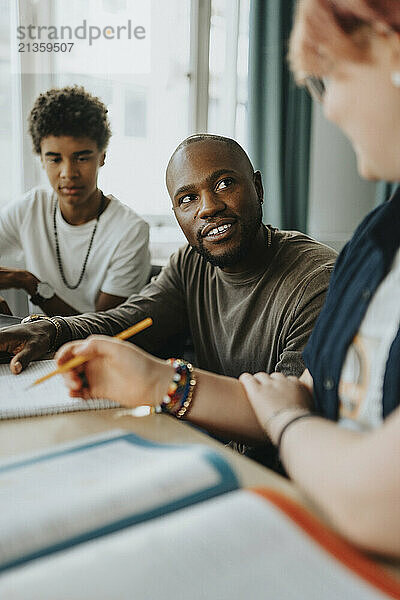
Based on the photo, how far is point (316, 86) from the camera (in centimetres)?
71

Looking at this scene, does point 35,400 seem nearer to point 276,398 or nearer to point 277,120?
point 276,398

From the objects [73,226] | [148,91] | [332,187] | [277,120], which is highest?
[148,91]

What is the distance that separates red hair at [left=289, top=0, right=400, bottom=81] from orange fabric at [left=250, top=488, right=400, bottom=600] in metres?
0.40

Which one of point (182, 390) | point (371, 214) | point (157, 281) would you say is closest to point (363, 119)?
point (371, 214)

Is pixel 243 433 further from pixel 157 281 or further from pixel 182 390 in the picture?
pixel 157 281

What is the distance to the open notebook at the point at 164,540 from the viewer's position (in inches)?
15.2

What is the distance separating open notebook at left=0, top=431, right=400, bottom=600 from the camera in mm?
386

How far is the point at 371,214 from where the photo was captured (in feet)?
2.57

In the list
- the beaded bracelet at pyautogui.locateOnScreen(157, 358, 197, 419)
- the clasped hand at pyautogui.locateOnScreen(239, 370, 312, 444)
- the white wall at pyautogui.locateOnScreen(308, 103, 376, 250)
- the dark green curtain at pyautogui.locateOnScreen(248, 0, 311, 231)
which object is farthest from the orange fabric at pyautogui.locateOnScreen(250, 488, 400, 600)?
the white wall at pyautogui.locateOnScreen(308, 103, 376, 250)

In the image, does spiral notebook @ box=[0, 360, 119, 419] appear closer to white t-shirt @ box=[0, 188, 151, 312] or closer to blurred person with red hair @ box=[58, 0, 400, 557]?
blurred person with red hair @ box=[58, 0, 400, 557]

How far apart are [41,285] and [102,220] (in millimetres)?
329

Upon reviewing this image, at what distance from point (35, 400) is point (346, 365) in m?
0.42

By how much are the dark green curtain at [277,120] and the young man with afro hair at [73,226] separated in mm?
876

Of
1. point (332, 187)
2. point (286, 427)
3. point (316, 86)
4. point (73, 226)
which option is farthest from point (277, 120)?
point (286, 427)
